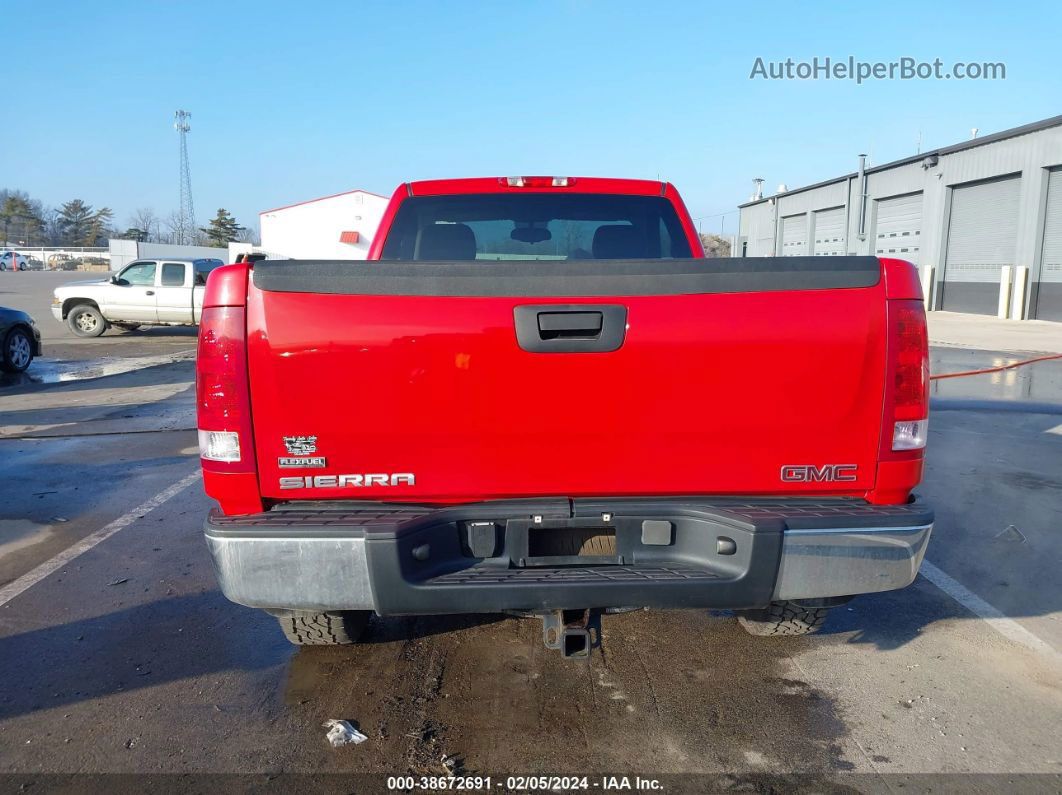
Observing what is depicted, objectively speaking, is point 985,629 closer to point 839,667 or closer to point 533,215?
point 839,667

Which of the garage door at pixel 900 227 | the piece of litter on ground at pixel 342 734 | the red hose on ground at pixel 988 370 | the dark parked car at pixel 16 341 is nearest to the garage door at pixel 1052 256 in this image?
the garage door at pixel 900 227

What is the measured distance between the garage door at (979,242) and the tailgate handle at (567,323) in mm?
25604

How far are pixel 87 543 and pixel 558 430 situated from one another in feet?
13.3

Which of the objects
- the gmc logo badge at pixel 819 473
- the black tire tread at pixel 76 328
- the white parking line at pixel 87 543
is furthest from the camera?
the black tire tread at pixel 76 328

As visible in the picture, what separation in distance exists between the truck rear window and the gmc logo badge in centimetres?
178

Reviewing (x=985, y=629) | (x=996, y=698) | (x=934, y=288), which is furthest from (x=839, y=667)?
(x=934, y=288)

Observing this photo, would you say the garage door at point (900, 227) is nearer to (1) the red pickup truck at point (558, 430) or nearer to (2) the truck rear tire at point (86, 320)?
(2) the truck rear tire at point (86, 320)

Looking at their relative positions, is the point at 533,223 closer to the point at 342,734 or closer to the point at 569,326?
the point at 569,326

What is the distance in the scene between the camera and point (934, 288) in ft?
93.0

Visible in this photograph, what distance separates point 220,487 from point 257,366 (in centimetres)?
45

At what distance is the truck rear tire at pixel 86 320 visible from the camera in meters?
20.1

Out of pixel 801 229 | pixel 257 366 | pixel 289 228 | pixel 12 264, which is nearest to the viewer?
pixel 257 366

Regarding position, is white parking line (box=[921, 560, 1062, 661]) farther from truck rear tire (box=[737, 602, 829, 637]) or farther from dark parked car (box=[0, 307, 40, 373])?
dark parked car (box=[0, 307, 40, 373])

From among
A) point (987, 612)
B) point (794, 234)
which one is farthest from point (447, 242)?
point (794, 234)
